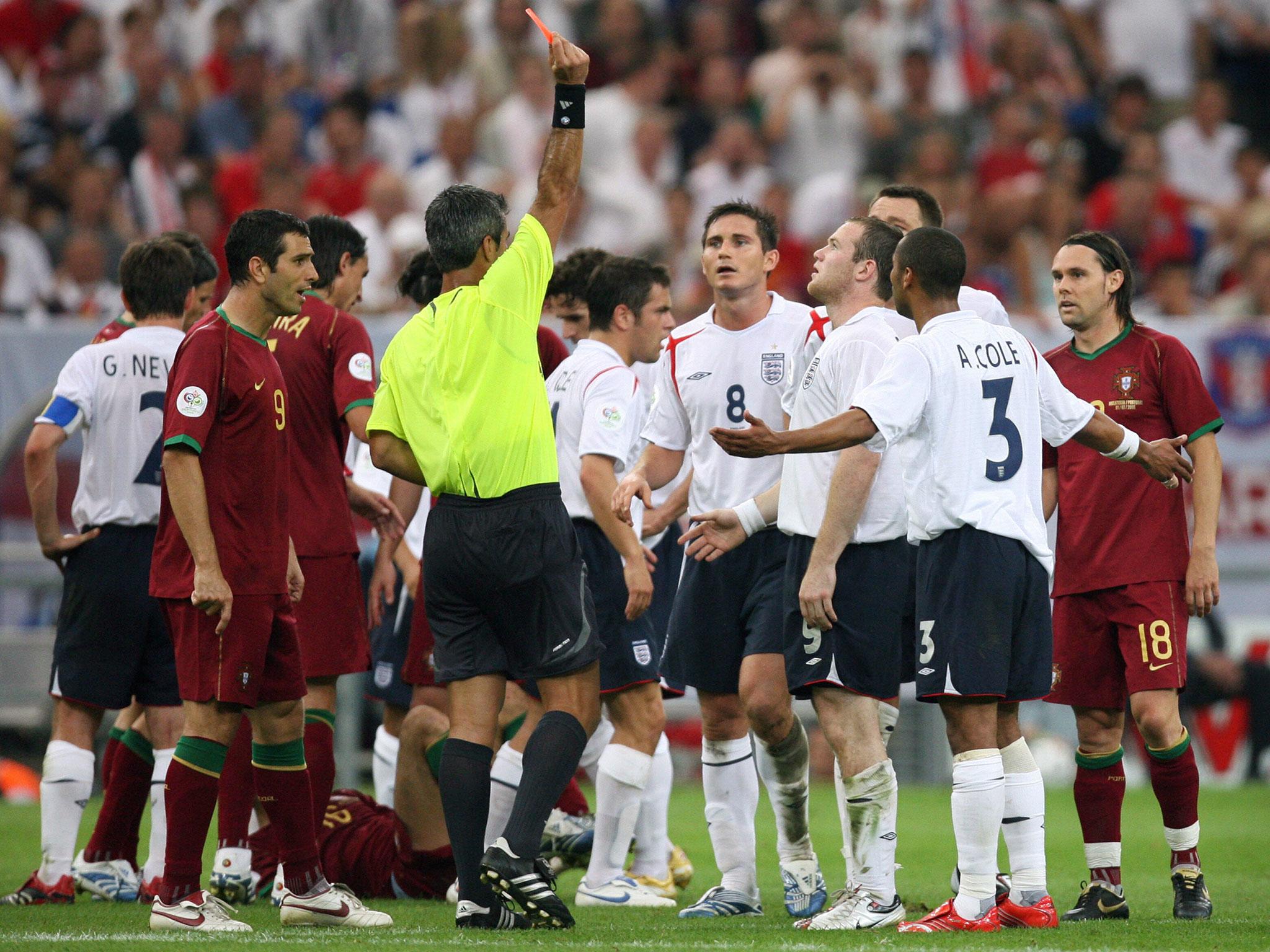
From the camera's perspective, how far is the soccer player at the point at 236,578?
5.89 meters

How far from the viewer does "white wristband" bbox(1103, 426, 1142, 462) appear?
6.12 metres

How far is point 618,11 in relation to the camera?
1728 centimetres

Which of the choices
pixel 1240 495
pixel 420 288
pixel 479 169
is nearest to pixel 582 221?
pixel 479 169

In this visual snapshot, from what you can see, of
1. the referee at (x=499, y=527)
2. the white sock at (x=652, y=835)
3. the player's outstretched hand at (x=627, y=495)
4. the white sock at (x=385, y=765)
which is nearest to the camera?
the referee at (x=499, y=527)

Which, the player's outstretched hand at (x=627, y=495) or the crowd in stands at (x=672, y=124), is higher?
the crowd in stands at (x=672, y=124)

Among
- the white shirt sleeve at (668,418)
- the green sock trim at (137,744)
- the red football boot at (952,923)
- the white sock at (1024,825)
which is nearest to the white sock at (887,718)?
the white sock at (1024,825)

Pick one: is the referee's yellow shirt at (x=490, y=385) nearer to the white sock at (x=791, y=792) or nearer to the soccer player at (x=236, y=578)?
the soccer player at (x=236, y=578)

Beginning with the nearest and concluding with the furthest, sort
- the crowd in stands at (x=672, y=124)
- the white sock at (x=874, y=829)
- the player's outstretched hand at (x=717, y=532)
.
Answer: the white sock at (x=874, y=829)
the player's outstretched hand at (x=717, y=532)
the crowd in stands at (x=672, y=124)

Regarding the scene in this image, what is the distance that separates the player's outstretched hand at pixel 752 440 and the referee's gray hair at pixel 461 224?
4.02 feet

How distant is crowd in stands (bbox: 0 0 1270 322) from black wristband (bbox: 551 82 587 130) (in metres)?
7.83

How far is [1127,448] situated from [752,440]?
1568mm

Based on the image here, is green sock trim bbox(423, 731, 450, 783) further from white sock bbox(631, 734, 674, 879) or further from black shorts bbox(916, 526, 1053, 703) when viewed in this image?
black shorts bbox(916, 526, 1053, 703)

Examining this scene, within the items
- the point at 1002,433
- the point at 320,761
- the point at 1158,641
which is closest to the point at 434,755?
the point at 320,761

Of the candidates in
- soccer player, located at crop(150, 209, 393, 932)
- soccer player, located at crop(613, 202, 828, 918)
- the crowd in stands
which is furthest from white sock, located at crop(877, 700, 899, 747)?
the crowd in stands
